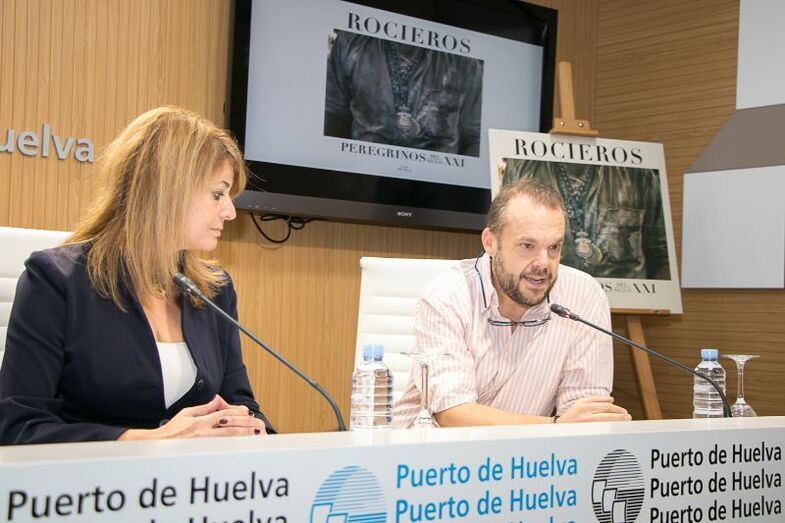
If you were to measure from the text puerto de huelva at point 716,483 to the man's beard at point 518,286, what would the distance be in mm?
969

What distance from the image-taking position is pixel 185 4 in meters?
3.74

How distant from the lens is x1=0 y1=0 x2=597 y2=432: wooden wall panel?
11.0 ft

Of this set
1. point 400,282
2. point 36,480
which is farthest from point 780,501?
point 400,282

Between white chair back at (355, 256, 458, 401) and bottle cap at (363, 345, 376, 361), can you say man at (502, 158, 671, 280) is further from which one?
bottle cap at (363, 345, 376, 361)

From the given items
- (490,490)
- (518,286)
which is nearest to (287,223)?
(518,286)

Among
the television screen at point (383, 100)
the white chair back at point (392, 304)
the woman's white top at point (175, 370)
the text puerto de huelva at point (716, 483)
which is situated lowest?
the text puerto de huelva at point (716, 483)

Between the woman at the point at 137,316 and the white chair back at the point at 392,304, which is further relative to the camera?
the white chair back at the point at 392,304

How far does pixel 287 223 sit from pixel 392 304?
3.50 feet

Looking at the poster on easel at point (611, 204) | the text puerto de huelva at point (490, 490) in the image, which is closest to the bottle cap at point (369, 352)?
the text puerto de huelva at point (490, 490)

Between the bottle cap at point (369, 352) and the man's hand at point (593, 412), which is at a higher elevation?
the bottle cap at point (369, 352)

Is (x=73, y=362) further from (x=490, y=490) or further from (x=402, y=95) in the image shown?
(x=402, y=95)

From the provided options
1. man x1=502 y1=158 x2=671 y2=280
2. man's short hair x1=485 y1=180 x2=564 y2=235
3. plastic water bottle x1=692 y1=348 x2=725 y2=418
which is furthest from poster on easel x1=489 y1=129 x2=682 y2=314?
plastic water bottle x1=692 y1=348 x2=725 y2=418

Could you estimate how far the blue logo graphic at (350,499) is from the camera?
3.72 feet

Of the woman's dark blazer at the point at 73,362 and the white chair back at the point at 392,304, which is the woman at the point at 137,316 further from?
the white chair back at the point at 392,304
